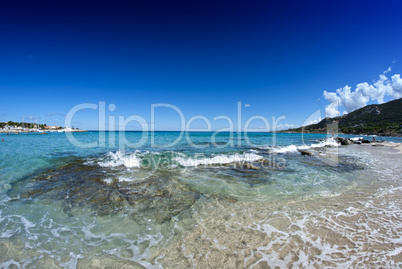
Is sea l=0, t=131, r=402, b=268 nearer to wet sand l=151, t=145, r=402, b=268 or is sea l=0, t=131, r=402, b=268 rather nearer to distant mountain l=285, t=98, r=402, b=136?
wet sand l=151, t=145, r=402, b=268

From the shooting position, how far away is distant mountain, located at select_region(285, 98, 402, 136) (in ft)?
265

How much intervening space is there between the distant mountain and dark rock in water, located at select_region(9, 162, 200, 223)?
101m

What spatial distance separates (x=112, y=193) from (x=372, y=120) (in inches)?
5611

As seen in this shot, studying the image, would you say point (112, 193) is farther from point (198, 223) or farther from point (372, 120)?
point (372, 120)

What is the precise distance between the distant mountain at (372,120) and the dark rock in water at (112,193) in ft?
331

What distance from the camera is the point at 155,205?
19.3 ft

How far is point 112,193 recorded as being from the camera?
271 inches

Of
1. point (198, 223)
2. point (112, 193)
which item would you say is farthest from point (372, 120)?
point (112, 193)

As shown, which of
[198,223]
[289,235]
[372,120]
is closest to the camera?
[289,235]

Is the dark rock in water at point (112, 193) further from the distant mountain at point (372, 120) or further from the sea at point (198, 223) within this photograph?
the distant mountain at point (372, 120)

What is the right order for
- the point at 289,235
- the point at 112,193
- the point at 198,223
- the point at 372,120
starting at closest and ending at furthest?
the point at 289,235
the point at 198,223
the point at 112,193
the point at 372,120

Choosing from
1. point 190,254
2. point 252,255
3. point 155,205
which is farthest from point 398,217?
point 155,205

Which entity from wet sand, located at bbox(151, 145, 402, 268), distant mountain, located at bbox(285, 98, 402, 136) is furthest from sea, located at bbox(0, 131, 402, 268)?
distant mountain, located at bbox(285, 98, 402, 136)

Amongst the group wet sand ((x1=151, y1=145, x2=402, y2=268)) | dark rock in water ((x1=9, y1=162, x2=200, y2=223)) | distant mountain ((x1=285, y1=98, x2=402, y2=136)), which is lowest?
wet sand ((x1=151, y1=145, x2=402, y2=268))
